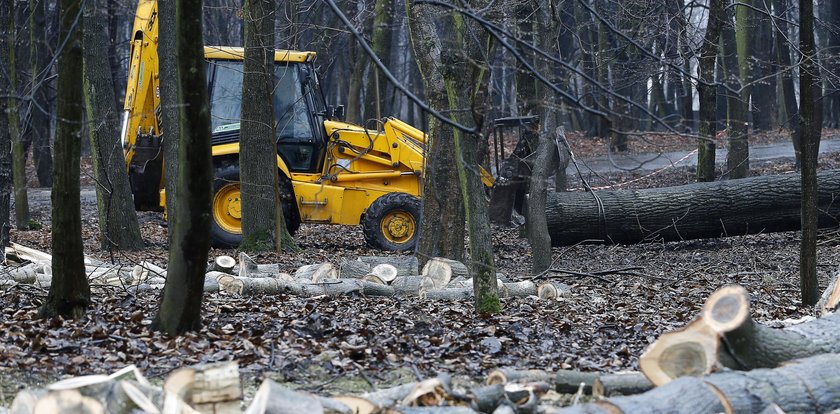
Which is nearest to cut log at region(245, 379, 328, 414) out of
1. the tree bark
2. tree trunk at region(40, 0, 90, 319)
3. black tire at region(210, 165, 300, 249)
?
tree trunk at region(40, 0, 90, 319)

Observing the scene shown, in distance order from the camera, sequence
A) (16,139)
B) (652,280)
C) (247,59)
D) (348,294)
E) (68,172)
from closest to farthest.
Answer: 1. (68,172)
2. (348,294)
3. (652,280)
4. (247,59)
5. (16,139)

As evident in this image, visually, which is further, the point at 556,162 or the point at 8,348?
the point at 556,162

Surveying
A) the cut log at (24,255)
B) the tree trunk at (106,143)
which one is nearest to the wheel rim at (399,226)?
the tree trunk at (106,143)

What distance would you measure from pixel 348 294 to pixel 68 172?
11.3ft

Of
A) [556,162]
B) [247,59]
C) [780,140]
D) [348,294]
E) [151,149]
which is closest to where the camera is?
[348,294]

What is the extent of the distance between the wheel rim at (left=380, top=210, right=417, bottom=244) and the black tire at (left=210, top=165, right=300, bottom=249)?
4.84ft

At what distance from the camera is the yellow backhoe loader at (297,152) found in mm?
15117

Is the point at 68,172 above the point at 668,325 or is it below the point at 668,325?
above

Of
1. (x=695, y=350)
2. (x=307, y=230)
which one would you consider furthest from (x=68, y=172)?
(x=307, y=230)

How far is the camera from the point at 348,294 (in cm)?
965

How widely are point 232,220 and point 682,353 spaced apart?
11.3m

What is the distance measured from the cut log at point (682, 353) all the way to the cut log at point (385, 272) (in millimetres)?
5439

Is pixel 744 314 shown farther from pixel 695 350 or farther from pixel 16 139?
pixel 16 139

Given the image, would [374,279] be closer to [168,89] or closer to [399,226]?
[399,226]
